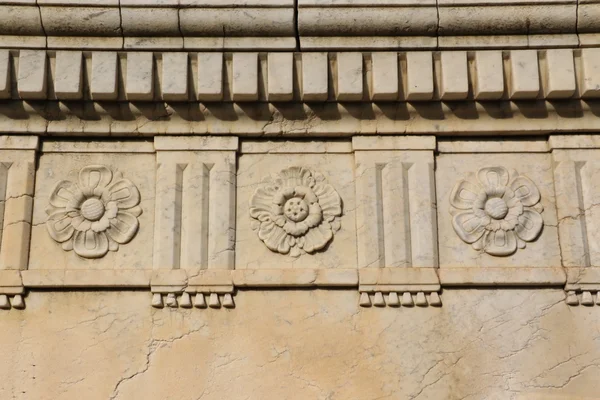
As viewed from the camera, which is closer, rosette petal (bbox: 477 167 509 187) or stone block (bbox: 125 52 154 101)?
stone block (bbox: 125 52 154 101)

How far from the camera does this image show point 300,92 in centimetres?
595

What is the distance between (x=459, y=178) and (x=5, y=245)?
288cm

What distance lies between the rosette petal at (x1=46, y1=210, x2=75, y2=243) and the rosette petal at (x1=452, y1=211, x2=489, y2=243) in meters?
2.41

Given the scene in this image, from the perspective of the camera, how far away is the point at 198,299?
5711mm

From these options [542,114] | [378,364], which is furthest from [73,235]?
[542,114]

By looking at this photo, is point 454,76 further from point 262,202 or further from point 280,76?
point 262,202

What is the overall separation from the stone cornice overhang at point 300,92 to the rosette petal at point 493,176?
0.82 ft

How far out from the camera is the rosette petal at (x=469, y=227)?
590cm

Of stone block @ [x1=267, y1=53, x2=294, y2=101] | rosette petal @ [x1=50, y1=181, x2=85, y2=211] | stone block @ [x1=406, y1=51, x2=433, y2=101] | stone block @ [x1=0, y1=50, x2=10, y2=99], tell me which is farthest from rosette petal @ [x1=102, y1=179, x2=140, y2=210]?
stone block @ [x1=406, y1=51, x2=433, y2=101]

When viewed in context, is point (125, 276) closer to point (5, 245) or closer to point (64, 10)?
point (5, 245)

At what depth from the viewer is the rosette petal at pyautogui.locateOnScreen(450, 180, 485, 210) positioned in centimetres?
598

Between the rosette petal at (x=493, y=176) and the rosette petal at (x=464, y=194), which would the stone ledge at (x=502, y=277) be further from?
the rosette petal at (x=493, y=176)

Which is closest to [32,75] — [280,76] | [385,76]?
[280,76]

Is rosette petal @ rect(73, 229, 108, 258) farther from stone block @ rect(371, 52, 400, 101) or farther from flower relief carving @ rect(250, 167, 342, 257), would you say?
stone block @ rect(371, 52, 400, 101)
